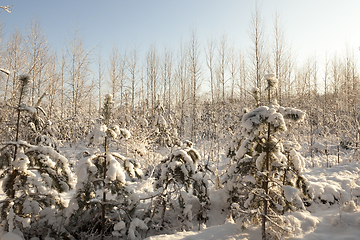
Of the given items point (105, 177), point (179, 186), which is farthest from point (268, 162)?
point (105, 177)

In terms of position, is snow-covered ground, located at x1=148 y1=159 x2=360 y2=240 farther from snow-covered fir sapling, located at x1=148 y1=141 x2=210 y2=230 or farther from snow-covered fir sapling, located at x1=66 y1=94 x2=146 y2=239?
snow-covered fir sapling, located at x1=66 y1=94 x2=146 y2=239

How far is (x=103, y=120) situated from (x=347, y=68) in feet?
58.6

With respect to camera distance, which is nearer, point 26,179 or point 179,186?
point 26,179

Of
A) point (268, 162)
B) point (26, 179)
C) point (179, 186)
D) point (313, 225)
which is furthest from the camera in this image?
point (179, 186)

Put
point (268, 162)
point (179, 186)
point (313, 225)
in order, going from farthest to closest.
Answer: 1. point (179, 186)
2. point (313, 225)
3. point (268, 162)

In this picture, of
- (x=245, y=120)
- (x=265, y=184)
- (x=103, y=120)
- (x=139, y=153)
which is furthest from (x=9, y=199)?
(x=139, y=153)

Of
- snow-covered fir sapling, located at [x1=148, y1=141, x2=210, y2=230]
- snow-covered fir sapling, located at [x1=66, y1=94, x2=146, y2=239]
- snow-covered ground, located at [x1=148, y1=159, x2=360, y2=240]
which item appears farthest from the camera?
snow-covered fir sapling, located at [x1=148, y1=141, x2=210, y2=230]

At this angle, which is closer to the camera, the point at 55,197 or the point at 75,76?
the point at 55,197

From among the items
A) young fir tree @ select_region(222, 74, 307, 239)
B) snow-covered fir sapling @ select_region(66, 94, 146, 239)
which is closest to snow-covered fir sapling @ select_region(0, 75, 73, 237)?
snow-covered fir sapling @ select_region(66, 94, 146, 239)

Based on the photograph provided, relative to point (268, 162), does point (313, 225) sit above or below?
below

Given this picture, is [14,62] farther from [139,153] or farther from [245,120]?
[245,120]

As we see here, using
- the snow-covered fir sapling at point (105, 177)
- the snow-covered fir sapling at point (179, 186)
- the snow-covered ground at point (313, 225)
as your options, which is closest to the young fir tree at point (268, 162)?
the snow-covered ground at point (313, 225)

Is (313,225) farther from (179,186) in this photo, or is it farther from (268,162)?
(179,186)

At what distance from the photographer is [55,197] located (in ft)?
7.77
